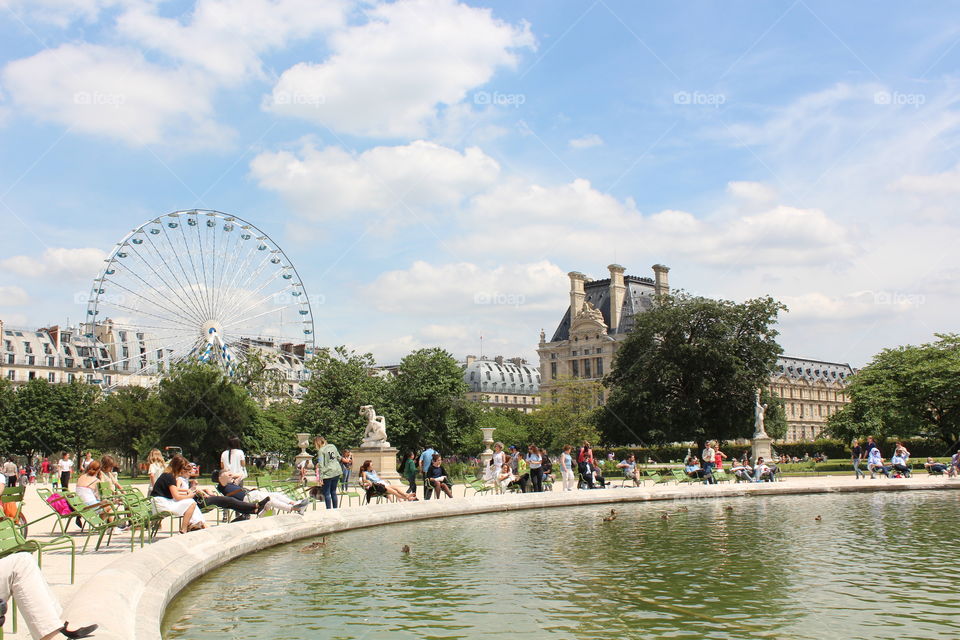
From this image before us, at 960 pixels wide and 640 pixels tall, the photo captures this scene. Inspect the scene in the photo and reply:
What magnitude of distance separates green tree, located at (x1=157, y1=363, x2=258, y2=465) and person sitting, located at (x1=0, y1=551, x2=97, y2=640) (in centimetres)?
4013

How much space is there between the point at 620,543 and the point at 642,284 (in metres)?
110

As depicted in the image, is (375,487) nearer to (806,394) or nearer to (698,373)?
(698,373)

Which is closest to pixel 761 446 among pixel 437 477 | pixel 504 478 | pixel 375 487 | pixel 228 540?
pixel 504 478

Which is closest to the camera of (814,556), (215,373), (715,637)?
(715,637)

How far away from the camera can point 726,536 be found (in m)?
15.9

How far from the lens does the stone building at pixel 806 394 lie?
139m

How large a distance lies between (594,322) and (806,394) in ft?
158

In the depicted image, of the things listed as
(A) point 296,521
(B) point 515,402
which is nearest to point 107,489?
(A) point 296,521

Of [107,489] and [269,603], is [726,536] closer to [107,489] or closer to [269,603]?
[269,603]

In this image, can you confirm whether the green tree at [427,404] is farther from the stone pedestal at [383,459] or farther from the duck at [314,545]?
the duck at [314,545]

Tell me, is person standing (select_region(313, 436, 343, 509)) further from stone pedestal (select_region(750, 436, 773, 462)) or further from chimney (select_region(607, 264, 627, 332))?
chimney (select_region(607, 264, 627, 332))

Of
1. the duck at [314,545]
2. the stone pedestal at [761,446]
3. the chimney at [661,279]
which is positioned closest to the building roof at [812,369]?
the chimney at [661,279]

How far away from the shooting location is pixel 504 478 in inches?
1001

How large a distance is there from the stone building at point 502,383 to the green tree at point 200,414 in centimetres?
10552
